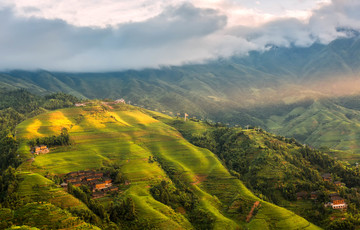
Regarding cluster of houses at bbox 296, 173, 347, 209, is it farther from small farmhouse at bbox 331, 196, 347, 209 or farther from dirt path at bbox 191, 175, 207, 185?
dirt path at bbox 191, 175, 207, 185

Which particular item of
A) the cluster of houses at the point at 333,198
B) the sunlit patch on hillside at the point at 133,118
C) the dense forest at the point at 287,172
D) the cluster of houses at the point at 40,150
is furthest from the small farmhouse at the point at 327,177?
the cluster of houses at the point at 40,150

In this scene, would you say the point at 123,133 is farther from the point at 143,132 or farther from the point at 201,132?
the point at 201,132

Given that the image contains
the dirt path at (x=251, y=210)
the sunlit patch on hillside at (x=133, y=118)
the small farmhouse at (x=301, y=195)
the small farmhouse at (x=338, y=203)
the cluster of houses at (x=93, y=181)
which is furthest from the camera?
the sunlit patch on hillside at (x=133, y=118)

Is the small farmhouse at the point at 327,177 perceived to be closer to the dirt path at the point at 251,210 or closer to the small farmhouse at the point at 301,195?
the small farmhouse at the point at 301,195

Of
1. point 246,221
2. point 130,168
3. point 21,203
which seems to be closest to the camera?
point 21,203

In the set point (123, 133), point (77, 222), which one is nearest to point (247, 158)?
point (123, 133)
